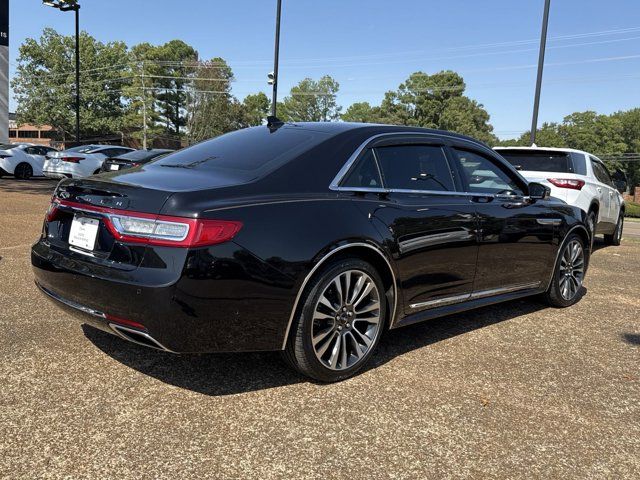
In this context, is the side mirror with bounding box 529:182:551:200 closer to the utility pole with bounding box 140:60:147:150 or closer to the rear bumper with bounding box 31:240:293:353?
the rear bumper with bounding box 31:240:293:353

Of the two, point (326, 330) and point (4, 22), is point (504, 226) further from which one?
point (4, 22)

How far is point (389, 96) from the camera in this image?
70312mm

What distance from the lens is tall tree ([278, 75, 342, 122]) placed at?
282ft

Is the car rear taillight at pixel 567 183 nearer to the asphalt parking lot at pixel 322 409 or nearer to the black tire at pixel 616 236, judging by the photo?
the black tire at pixel 616 236

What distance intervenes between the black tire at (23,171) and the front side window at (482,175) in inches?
775

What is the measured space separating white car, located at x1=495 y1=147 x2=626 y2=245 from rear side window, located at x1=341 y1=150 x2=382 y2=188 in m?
4.94

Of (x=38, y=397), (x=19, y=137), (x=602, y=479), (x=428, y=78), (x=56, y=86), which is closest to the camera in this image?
(x=602, y=479)

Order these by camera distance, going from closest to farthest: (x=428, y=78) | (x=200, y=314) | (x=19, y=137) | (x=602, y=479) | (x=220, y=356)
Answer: (x=602, y=479), (x=200, y=314), (x=220, y=356), (x=428, y=78), (x=19, y=137)

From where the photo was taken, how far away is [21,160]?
19.9 meters

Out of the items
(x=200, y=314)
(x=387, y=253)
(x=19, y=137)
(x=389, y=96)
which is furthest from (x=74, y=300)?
(x=19, y=137)

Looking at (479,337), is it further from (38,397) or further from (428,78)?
(428,78)

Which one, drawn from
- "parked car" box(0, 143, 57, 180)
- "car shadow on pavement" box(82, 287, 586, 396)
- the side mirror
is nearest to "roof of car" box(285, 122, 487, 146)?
the side mirror

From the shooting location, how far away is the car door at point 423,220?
3.47 meters

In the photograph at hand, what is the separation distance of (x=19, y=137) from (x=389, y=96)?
183 feet
